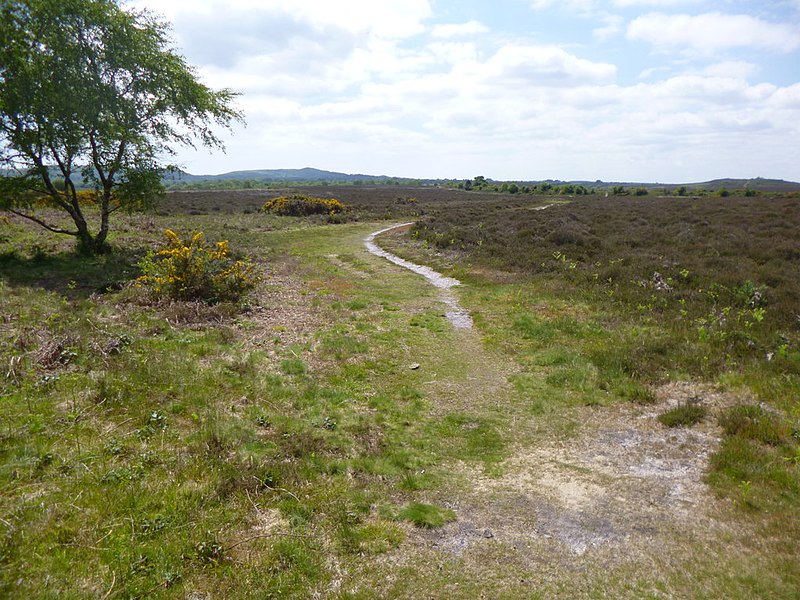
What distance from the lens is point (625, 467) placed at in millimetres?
7258

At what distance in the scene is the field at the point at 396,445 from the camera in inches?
192

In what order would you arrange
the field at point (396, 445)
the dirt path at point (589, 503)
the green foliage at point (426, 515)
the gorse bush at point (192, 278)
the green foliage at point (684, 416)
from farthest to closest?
the gorse bush at point (192, 278) < the green foliage at point (684, 416) < the green foliage at point (426, 515) < the dirt path at point (589, 503) < the field at point (396, 445)

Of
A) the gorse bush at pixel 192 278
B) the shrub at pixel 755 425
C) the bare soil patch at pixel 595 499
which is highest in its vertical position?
the gorse bush at pixel 192 278

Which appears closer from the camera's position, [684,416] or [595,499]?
[595,499]

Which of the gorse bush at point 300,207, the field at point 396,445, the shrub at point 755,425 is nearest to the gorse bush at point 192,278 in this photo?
the field at point 396,445

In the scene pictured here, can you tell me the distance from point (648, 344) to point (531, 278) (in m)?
8.95

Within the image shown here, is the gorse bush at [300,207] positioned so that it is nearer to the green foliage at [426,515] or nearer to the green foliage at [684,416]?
the green foliage at [684,416]

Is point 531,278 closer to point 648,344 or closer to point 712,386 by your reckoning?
point 648,344

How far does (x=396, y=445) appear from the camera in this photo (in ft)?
25.4

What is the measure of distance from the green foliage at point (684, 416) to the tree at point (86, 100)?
23342mm

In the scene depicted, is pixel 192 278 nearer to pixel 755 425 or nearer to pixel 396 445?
pixel 396 445

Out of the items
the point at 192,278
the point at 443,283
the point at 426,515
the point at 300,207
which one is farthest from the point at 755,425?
the point at 300,207

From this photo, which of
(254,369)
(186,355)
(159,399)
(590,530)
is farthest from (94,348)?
(590,530)

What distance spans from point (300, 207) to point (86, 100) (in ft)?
110
